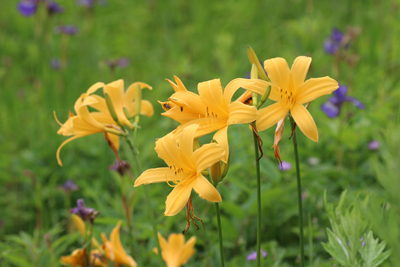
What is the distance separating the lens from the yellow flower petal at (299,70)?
0.93m

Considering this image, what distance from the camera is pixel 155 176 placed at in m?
0.95

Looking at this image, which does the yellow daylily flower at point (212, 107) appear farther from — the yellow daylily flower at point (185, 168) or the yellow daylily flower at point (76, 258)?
the yellow daylily flower at point (76, 258)

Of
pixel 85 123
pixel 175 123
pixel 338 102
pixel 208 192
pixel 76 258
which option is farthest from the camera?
pixel 175 123

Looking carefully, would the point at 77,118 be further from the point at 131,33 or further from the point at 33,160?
the point at 131,33

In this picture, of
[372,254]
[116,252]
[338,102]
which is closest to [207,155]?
[372,254]

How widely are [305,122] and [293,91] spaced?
10cm

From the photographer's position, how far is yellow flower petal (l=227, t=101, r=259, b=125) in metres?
0.84

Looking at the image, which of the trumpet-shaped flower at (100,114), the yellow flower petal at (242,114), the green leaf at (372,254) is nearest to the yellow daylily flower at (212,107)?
the yellow flower petal at (242,114)

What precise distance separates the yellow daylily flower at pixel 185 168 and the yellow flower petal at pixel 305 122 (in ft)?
0.67

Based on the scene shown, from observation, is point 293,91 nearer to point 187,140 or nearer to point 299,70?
point 299,70

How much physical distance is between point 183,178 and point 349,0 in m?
4.78

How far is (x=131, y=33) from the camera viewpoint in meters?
5.30

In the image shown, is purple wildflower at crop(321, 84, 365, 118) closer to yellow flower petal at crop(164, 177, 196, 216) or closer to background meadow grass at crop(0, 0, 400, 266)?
background meadow grass at crop(0, 0, 400, 266)

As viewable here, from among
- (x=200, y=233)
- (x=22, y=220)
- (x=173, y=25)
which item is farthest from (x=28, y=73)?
(x=200, y=233)
